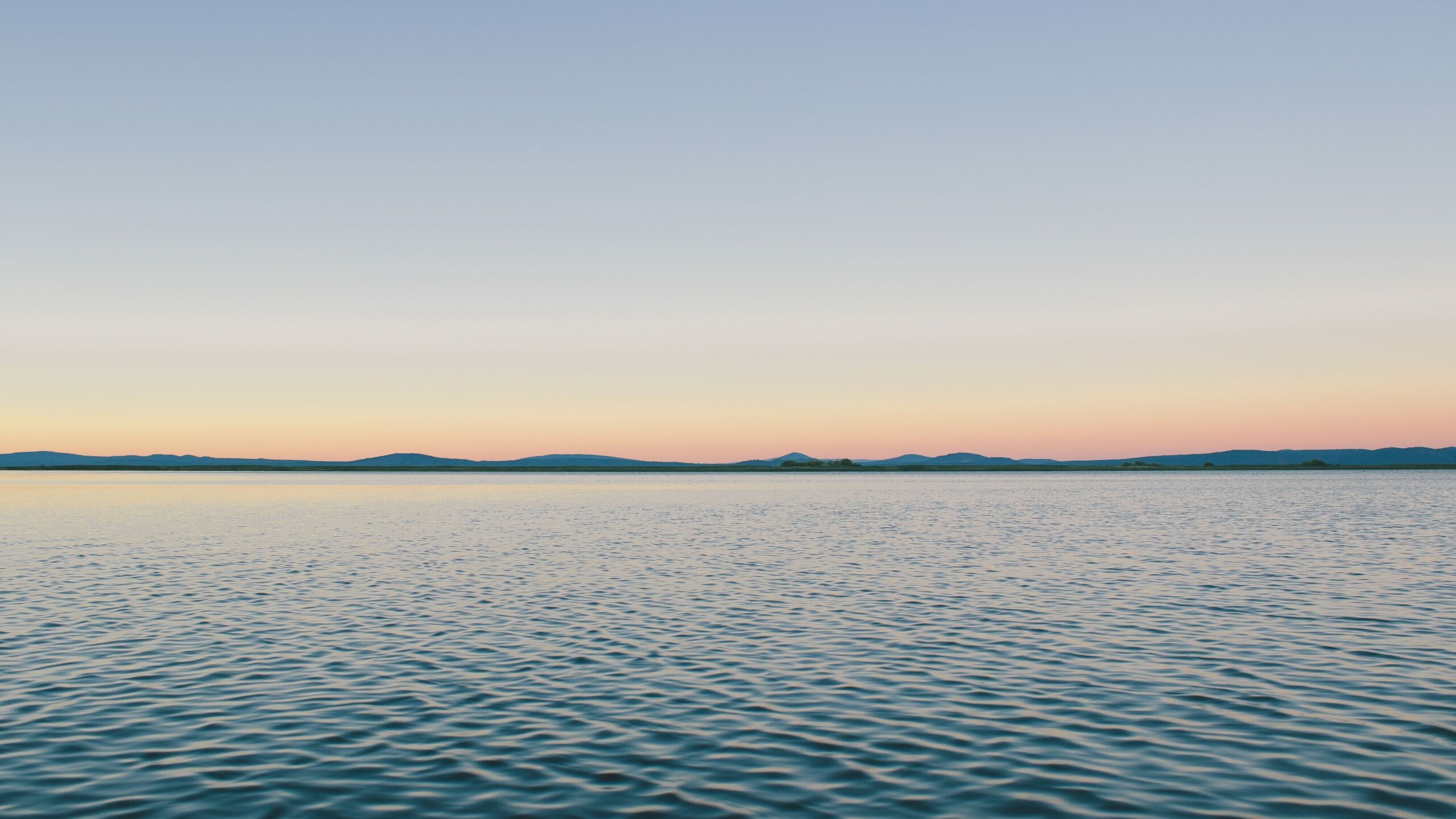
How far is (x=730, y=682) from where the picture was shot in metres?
21.1

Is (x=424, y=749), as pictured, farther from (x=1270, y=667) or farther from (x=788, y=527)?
(x=788, y=527)

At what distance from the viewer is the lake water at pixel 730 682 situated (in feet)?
46.7

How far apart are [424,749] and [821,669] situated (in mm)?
9170

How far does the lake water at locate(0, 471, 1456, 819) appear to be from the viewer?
561 inches

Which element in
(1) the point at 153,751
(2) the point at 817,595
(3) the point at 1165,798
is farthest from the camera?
(2) the point at 817,595

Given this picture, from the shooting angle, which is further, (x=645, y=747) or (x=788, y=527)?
(x=788, y=527)

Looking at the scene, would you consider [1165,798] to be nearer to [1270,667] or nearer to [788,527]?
[1270,667]

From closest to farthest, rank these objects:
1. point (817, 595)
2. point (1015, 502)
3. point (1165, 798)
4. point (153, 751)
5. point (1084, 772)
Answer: point (1165, 798), point (1084, 772), point (153, 751), point (817, 595), point (1015, 502)

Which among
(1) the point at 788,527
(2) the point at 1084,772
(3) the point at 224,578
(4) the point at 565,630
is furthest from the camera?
(1) the point at 788,527

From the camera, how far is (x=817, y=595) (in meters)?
34.3

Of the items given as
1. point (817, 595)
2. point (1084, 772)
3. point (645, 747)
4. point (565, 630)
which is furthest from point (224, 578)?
point (1084, 772)

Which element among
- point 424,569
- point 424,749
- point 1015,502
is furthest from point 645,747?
point 1015,502

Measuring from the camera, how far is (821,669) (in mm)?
22406

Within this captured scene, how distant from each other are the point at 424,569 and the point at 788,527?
30960 millimetres
